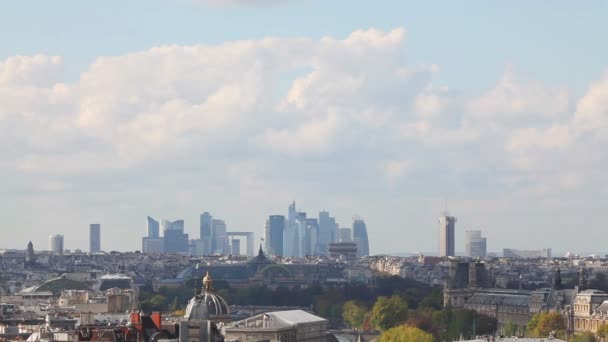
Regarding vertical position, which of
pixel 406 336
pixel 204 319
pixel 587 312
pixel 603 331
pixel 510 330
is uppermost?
pixel 204 319

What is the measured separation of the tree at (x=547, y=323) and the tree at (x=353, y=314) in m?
18.8

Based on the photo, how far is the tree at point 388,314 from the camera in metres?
154

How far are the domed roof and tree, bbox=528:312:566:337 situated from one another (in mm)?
48875

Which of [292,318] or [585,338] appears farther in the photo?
[585,338]

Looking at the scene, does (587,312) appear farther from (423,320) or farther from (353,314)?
(353,314)

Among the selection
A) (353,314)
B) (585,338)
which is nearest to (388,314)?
(353,314)

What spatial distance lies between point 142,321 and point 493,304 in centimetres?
10755

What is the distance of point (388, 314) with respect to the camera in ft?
513

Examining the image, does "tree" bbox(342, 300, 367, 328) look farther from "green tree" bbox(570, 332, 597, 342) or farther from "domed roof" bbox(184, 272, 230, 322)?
"domed roof" bbox(184, 272, 230, 322)

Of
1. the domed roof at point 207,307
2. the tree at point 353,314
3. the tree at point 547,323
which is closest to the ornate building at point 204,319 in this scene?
the domed roof at point 207,307

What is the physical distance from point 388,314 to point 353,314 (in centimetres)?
1234

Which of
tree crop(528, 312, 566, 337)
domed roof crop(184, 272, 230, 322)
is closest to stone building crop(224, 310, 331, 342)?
domed roof crop(184, 272, 230, 322)

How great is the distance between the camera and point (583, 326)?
143625mm

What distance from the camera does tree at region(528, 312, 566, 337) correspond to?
140 m
